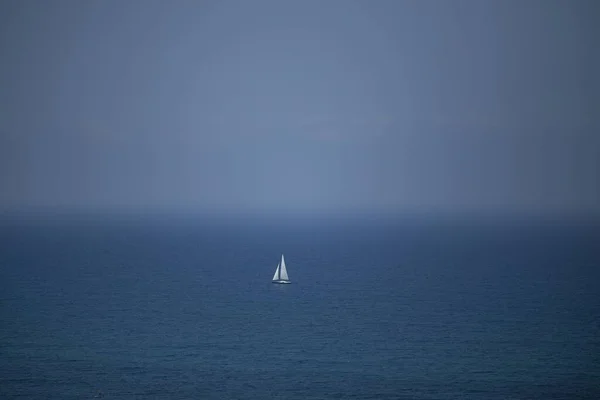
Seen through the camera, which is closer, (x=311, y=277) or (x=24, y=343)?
(x=24, y=343)

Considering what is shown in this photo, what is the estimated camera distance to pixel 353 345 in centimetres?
8606

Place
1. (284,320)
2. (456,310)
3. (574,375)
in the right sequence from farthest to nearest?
(456,310)
(284,320)
(574,375)

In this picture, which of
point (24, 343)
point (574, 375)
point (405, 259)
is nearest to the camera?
point (574, 375)

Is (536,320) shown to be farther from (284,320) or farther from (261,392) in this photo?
(261,392)

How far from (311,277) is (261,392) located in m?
74.8

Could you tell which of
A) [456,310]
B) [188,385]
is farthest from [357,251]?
[188,385]

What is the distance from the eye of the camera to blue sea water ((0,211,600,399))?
7119cm

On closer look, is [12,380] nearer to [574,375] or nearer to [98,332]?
[98,332]

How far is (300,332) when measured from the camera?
303 ft

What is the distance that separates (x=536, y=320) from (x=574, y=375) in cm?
2535

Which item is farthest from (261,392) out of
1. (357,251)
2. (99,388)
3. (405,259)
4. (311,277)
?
(357,251)

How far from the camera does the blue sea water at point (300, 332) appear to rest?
7119 centimetres

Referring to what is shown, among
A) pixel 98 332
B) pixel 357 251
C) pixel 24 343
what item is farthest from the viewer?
pixel 357 251

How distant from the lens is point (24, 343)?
279 ft
